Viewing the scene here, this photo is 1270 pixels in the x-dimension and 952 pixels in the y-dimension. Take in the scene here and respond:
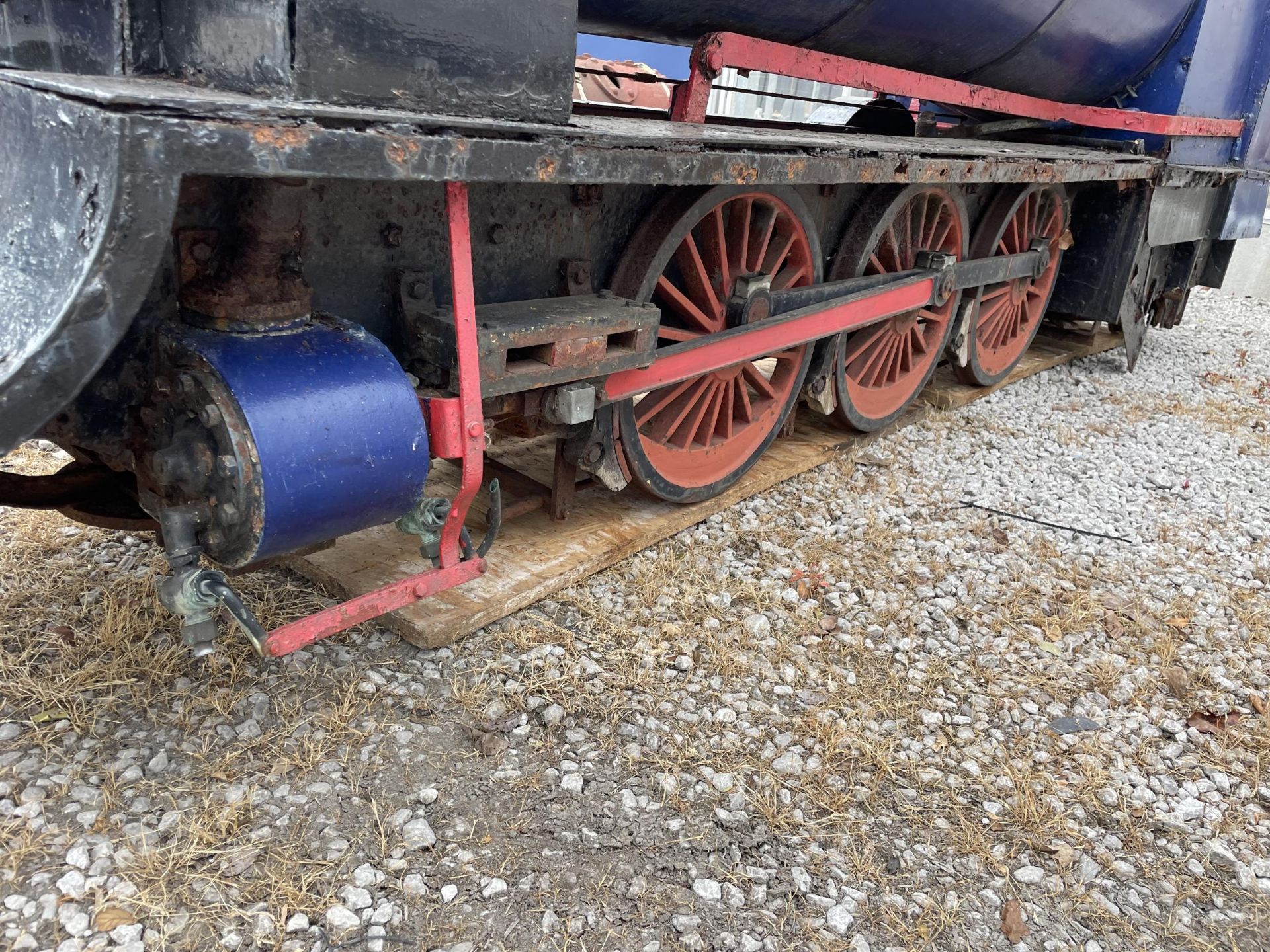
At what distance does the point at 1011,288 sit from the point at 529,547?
11.6 ft

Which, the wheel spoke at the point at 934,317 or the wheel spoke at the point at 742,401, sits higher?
the wheel spoke at the point at 934,317

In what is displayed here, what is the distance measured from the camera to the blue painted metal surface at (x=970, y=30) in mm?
2984

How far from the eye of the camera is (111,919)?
1.74 m

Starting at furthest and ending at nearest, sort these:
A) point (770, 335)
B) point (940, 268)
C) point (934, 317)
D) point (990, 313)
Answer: point (990, 313) < point (934, 317) < point (940, 268) < point (770, 335)

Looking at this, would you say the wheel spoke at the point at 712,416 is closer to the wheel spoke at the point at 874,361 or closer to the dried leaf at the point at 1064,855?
the wheel spoke at the point at 874,361

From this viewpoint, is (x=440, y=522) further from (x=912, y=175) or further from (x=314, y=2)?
(x=912, y=175)

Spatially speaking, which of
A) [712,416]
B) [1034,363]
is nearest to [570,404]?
[712,416]

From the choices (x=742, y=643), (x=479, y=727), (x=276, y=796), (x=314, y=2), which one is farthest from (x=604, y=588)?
(x=314, y=2)

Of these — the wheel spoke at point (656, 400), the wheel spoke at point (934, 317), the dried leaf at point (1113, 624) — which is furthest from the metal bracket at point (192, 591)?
the wheel spoke at point (934, 317)

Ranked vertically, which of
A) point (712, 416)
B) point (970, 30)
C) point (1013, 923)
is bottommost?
point (1013, 923)

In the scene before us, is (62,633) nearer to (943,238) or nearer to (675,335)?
(675,335)

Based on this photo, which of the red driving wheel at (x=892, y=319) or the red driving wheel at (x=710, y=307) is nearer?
the red driving wheel at (x=710, y=307)

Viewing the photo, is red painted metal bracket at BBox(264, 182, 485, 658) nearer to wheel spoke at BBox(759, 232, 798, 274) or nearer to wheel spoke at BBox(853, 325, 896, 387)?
wheel spoke at BBox(759, 232, 798, 274)

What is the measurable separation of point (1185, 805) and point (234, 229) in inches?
103
